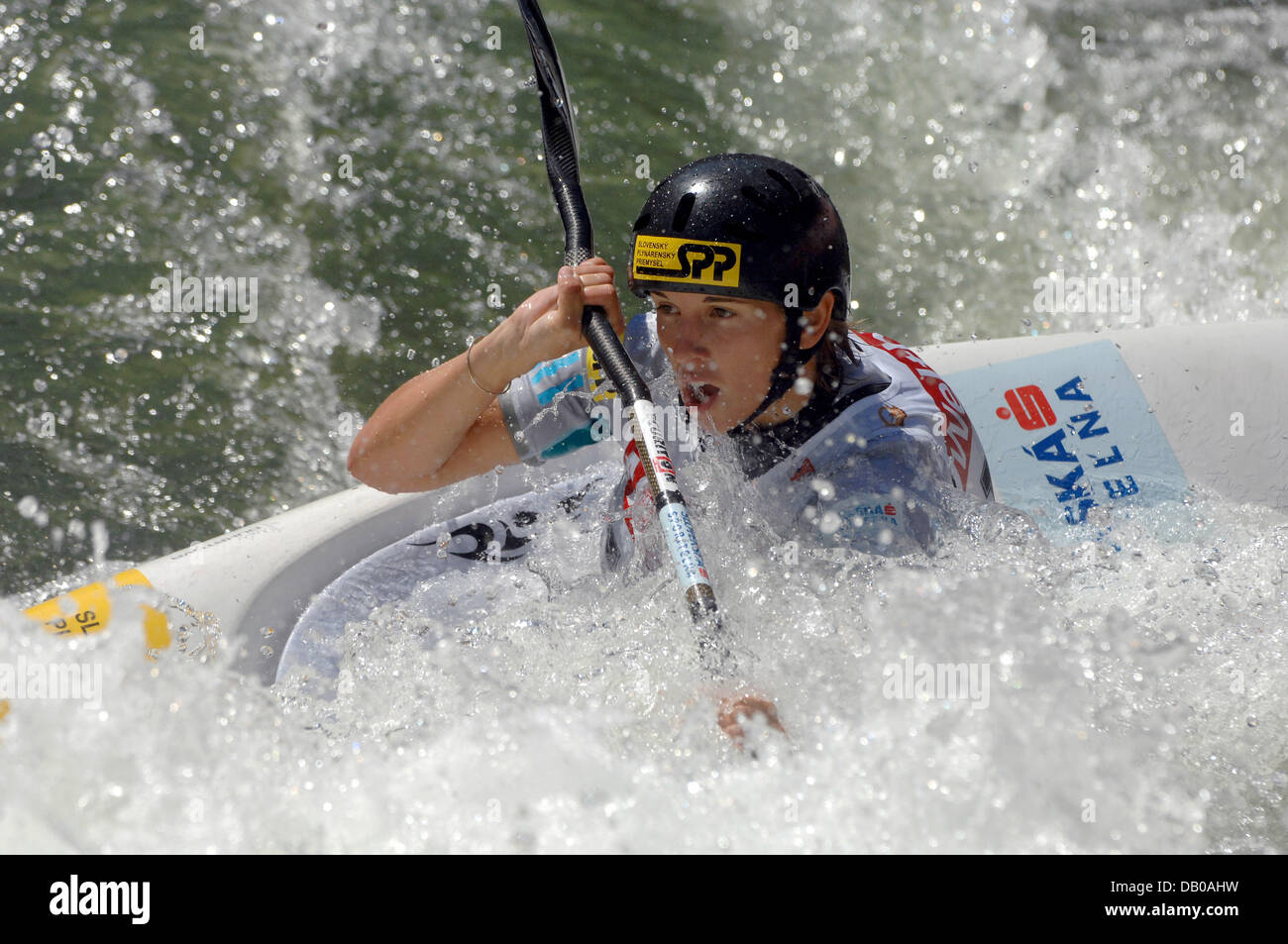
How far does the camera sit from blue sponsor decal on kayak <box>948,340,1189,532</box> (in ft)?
8.85

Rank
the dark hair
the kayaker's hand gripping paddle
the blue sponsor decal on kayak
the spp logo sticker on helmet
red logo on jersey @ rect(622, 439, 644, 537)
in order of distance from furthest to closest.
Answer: the blue sponsor decal on kayak
red logo on jersey @ rect(622, 439, 644, 537)
the dark hair
the spp logo sticker on helmet
the kayaker's hand gripping paddle

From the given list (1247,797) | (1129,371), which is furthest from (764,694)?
(1129,371)

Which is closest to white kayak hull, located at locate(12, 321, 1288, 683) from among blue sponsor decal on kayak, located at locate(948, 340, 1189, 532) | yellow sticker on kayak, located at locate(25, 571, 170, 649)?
blue sponsor decal on kayak, located at locate(948, 340, 1189, 532)

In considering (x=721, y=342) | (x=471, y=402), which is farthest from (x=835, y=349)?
(x=471, y=402)

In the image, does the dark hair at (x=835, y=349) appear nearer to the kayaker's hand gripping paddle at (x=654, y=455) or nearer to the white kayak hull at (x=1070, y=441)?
the kayaker's hand gripping paddle at (x=654, y=455)

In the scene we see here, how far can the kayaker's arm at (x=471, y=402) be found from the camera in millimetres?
1937

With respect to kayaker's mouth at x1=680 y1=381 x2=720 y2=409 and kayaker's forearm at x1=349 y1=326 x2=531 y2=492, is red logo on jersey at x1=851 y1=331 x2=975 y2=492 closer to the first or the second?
kayaker's mouth at x1=680 y1=381 x2=720 y2=409

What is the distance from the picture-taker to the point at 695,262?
73.0 inches

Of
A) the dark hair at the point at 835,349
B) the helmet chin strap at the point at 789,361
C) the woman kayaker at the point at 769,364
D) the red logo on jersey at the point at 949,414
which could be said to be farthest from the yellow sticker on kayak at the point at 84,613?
the red logo on jersey at the point at 949,414

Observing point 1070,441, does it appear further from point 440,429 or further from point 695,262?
point 440,429

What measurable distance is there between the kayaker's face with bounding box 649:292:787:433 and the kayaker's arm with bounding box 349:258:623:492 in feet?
0.47

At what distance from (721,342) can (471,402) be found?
49 centimetres

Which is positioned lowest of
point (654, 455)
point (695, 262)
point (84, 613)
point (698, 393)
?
point (84, 613)

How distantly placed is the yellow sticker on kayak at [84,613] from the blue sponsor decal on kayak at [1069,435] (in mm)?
1817
